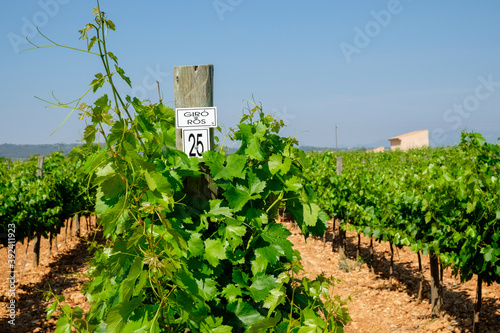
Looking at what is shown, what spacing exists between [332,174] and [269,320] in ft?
28.0

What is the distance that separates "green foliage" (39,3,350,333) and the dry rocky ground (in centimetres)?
266

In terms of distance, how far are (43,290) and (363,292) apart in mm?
5324

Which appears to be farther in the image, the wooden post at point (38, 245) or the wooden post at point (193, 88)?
the wooden post at point (38, 245)

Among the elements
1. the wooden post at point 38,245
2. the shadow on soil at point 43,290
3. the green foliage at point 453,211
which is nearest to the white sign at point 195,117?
the shadow on soil at point 43,290

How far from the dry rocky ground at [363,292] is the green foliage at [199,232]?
2.66 metres

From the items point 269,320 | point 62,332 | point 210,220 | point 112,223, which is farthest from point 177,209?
point 62,332

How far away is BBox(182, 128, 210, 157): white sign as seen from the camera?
78.5 inches

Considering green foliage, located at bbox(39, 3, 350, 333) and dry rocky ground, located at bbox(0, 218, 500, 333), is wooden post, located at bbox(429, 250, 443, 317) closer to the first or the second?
dry rocky ground, located at bbox(0, 218, 500, 333)

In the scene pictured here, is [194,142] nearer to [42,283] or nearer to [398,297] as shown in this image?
[398,297]

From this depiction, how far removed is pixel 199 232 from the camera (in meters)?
1.88

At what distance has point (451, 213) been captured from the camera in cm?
502

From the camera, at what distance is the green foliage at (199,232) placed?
4.49 feet

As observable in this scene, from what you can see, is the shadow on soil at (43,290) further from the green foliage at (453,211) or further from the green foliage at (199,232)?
the green foliage at (453,211)

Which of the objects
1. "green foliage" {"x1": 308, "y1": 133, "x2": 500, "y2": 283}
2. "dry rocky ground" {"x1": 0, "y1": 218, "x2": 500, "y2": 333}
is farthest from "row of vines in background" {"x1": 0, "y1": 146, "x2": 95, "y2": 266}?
"green foliage" {"x1": 308, "y1": 133, "x2": 500, "y2": 283}
